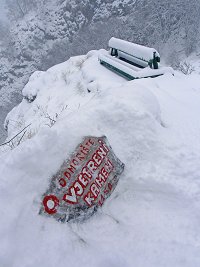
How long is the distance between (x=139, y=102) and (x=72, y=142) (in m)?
1.22

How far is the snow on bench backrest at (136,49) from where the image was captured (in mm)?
6586

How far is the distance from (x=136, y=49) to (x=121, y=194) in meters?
5.00

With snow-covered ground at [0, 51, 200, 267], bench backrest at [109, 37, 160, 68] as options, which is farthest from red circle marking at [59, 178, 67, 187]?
bench backrest at [109, 37, 160, 68]

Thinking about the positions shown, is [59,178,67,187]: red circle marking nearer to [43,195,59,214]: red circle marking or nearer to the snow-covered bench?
[43,195,59,214]: red circle marking

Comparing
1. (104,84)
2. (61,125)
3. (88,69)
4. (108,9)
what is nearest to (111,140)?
(61,125)

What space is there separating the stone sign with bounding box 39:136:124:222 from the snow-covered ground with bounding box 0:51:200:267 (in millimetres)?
76

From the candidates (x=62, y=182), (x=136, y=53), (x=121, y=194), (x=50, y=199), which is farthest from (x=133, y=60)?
(x=50, y=199)

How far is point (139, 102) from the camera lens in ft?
12.6

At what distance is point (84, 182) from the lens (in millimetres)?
2959

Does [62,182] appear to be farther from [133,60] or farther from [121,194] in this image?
[133,60]

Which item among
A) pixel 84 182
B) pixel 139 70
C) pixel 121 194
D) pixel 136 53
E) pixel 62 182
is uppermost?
pixel 62 182

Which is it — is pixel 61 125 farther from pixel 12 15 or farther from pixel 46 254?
pixel 12 15

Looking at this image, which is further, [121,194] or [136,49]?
[136,49]

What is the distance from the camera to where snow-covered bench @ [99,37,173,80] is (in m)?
6.55
